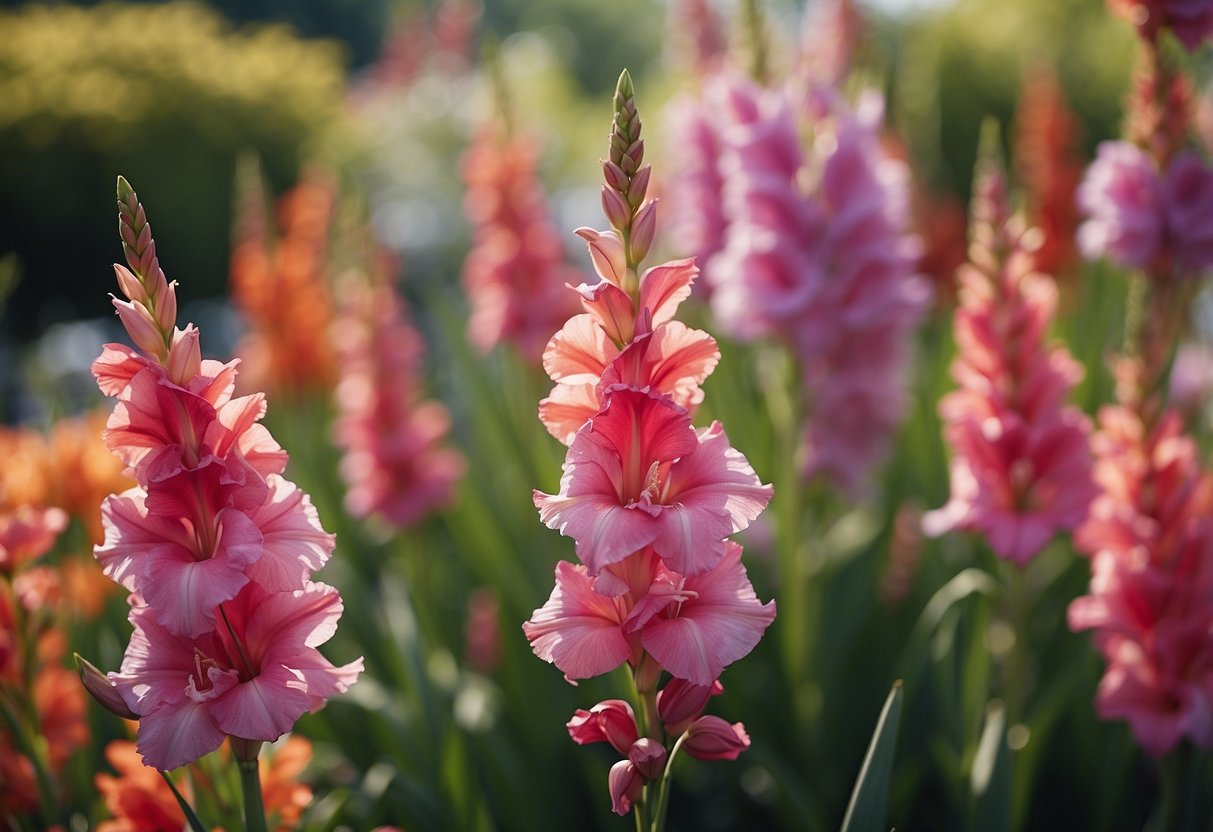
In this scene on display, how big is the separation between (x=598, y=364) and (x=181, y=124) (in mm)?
7496

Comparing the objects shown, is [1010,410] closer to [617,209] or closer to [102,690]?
[617,209]

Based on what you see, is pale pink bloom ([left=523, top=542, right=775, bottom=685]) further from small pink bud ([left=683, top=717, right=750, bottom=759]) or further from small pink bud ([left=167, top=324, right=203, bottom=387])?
small pink bud ([left=167, top=324, right=203, bottom=387])

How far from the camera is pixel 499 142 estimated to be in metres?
2.94

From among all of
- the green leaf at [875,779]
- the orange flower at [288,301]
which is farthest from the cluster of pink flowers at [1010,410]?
the orange flower at [288,301]

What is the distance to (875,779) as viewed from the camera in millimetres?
1297

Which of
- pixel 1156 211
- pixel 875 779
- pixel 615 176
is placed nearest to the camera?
pixel 615 176

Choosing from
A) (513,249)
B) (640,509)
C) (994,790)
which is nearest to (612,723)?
(640,509)

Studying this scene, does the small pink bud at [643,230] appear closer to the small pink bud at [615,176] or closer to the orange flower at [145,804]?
the small pink bud at [615,176]

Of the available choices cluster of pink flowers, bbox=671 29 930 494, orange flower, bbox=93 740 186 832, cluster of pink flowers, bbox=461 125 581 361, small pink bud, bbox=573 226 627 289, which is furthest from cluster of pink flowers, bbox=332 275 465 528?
small pink bud, bbox=573 226 627 289

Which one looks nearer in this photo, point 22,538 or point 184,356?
point 184,356

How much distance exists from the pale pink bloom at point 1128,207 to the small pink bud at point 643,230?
4.44 ft

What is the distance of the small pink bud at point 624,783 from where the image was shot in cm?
104

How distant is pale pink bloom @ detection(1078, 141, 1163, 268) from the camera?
199cm

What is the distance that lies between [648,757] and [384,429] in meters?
2.00
